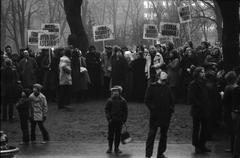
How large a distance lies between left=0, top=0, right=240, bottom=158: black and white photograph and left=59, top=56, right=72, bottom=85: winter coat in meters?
0.03

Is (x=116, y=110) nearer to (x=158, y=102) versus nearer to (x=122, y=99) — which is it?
(x=122, y=99)

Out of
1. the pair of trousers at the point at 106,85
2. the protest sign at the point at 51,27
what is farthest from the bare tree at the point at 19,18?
the pair of trousers at the point at 106,85

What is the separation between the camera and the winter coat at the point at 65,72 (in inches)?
898

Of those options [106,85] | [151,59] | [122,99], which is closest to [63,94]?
[151,59]

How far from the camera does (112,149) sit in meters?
17.2

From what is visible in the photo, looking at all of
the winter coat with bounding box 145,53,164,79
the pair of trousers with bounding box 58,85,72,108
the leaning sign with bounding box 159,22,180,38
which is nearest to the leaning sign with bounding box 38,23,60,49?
the pair of trousers with bounding box 58,85,72,108

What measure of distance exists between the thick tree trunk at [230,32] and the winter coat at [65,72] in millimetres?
5268

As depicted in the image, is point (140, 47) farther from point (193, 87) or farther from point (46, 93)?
point (193, 87)

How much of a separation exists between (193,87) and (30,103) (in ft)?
13.7

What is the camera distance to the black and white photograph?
1641 centimetres

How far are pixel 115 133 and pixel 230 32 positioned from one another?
5.22 meters

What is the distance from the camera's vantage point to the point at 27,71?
2394 cm

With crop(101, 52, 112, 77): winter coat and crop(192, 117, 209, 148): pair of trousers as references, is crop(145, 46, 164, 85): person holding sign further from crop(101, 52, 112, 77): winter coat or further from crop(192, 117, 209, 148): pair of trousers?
crop(192, 117, 209, 148): pair of trousers

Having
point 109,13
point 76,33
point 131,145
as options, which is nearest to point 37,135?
point 131,145
